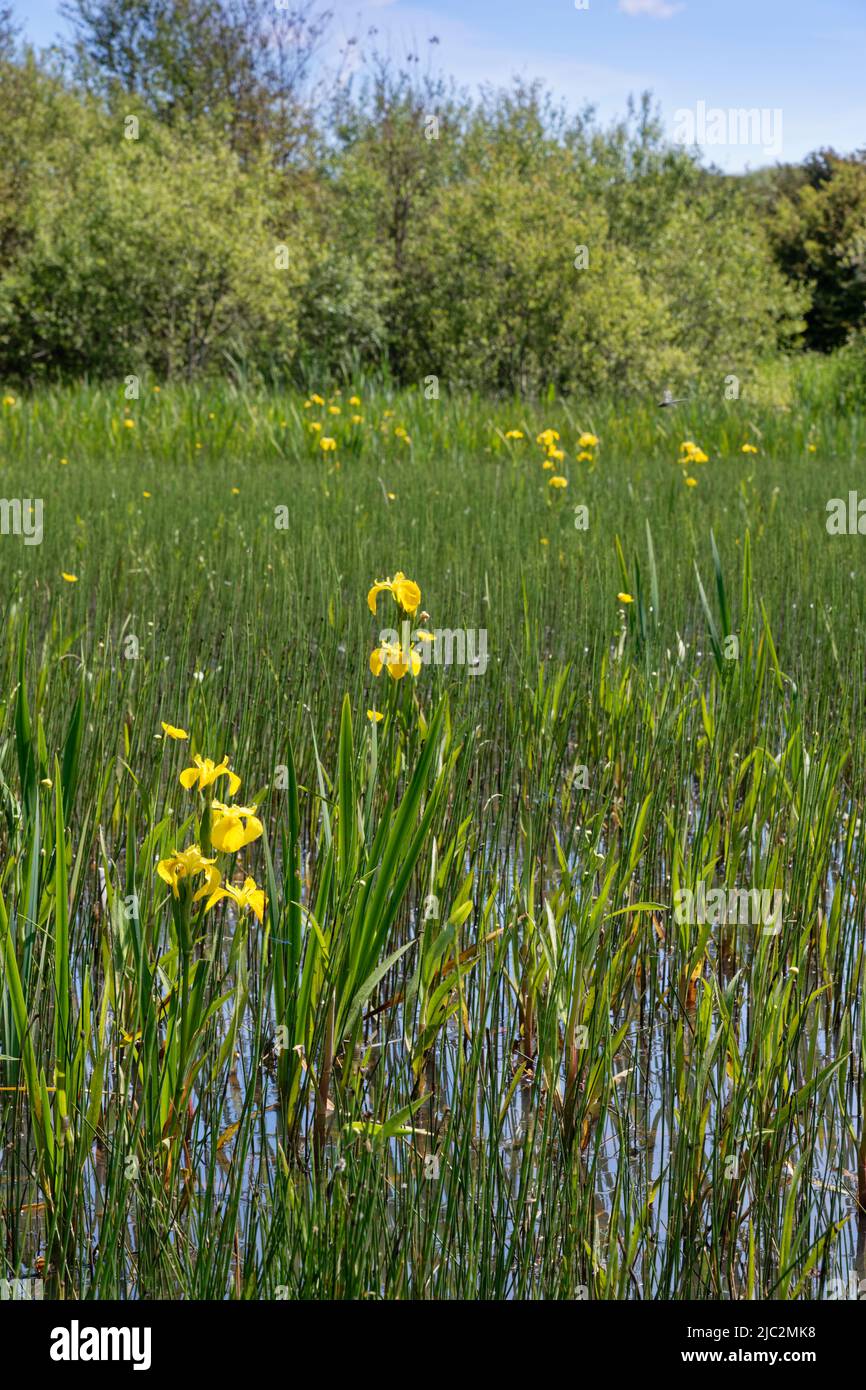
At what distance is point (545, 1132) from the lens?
1.77 metres

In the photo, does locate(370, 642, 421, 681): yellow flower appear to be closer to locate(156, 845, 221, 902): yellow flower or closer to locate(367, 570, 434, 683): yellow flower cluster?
locate(367, 570, 434, 683): yellow flower cluster

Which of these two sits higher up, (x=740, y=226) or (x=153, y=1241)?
(x=740, y=226)

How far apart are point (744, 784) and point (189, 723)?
5.57ft

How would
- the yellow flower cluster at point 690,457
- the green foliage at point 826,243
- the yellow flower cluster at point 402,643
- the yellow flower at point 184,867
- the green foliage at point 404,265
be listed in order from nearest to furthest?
the yellow flower at point 184,867, the yellow flower cluster at point 402,643, the yellow flower cluster at point 690,457, the green foliage at point 404,265, the green foliage at point 826,243

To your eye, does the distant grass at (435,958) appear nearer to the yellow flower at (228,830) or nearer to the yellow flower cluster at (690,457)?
the yellow flower at (228,830)

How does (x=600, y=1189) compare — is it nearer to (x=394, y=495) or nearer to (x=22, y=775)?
(x=22, y=775)

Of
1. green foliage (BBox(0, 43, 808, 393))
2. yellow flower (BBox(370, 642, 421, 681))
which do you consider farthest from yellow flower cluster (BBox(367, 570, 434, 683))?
green foliage (BBox(0, 43, 808, 393))

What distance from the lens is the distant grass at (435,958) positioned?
5.76 feet

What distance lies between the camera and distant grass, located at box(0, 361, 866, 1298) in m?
1.76

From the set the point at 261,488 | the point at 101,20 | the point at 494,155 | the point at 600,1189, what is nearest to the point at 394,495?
the point at 261,488

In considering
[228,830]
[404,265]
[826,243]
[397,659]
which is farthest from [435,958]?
[826,243]

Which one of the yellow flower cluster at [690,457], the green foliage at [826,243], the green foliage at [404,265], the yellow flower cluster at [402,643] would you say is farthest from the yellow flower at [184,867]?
the green foliage at [826,243]

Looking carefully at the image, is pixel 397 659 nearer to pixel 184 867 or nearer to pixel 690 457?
pixel 184 867

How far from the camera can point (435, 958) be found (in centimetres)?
229
